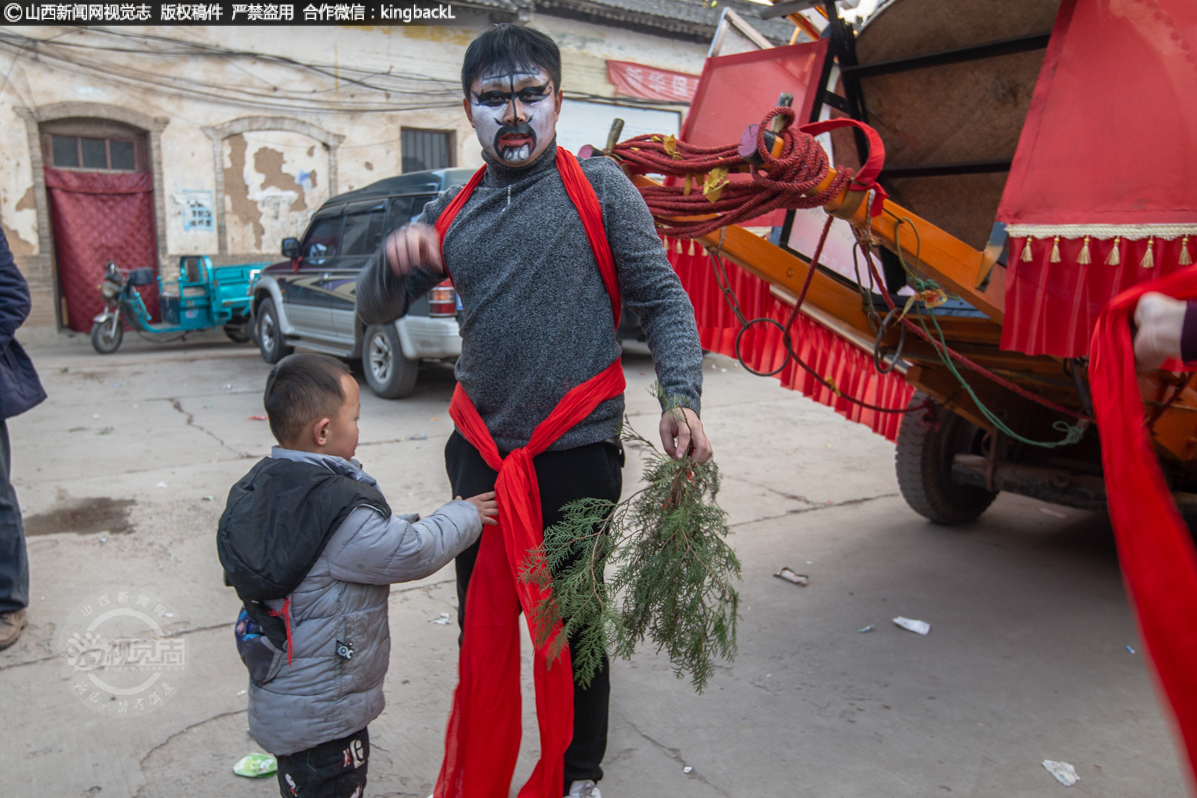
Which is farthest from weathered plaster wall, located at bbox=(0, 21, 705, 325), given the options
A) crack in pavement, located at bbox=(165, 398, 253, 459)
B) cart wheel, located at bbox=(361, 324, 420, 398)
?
cart wheel, located at bbox=(361, 324, 420, 398)

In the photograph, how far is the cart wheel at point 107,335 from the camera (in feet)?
Answer: 38.4

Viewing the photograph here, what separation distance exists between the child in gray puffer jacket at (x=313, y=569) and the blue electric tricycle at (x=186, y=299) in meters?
11.1

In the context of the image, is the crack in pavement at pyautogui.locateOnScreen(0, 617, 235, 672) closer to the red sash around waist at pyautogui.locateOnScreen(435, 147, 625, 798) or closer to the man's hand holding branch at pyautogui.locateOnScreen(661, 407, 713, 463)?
the red sash around waist at pyautogui.locateOnScreen(435, 147, 625, 798)

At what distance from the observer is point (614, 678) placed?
3.08 metres

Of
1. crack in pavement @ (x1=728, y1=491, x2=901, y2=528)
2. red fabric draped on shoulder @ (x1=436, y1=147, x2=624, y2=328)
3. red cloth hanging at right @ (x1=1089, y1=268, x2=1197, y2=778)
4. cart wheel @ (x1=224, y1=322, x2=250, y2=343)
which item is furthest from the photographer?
cart wheel @ (x1=224, y1=322, x2=250, y2=343)

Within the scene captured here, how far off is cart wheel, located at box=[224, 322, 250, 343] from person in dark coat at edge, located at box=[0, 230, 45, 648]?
33.0 ft

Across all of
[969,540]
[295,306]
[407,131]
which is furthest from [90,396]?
[407,131]

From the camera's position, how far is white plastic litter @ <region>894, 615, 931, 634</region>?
11.4 ft

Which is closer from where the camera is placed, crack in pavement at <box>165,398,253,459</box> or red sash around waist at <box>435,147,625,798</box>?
red sash around waist at <box>435,147,625,798</box>

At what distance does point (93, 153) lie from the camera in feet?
43.9

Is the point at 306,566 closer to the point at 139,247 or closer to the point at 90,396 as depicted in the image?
the point at 90,396

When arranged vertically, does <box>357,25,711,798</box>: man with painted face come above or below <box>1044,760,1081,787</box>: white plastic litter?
above

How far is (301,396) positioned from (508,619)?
0.73 metres

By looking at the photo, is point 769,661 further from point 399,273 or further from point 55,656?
point 55,656
